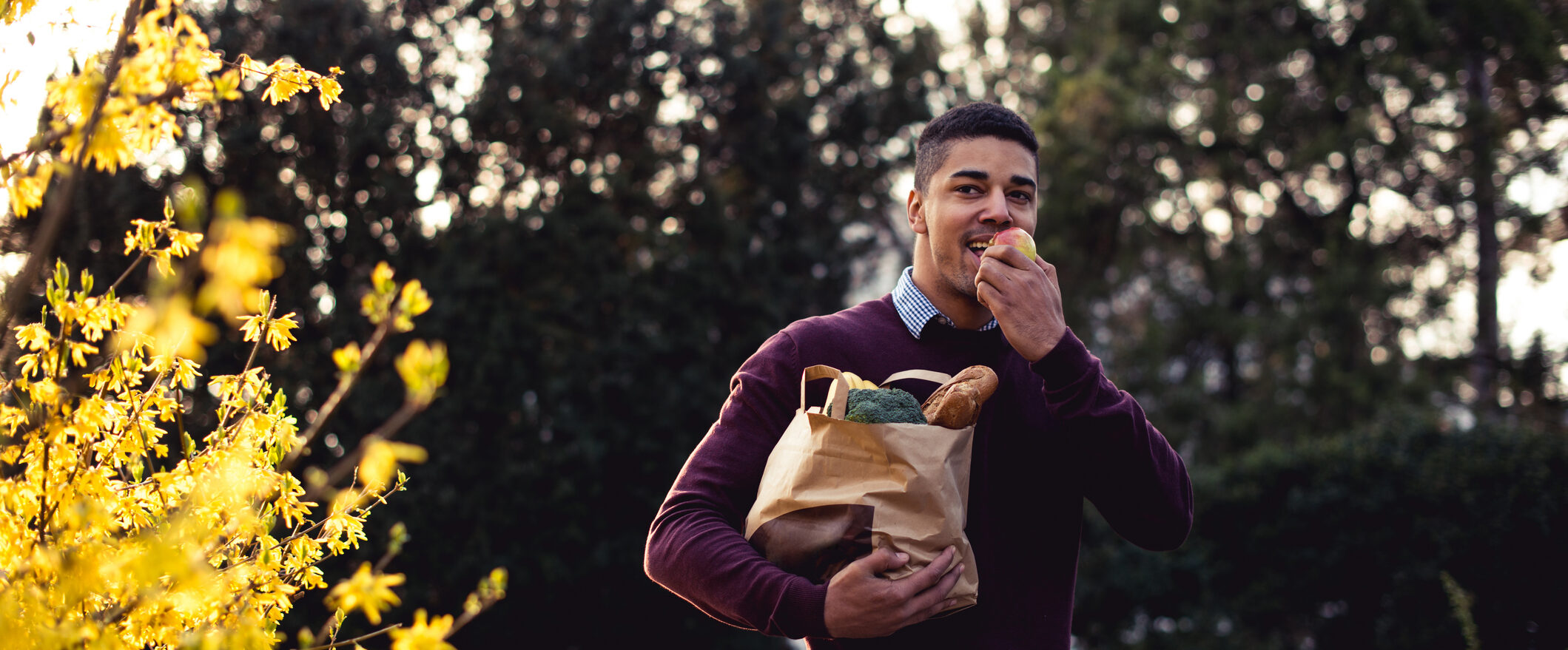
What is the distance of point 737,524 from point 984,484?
1.58 ft

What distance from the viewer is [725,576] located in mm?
1666

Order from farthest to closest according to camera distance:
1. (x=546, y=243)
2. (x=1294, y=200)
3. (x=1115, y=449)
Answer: (x=1294, y=200), (x=546, y=243), (x=1115, y=449)

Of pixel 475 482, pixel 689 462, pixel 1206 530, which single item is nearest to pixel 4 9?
pixel 689 462

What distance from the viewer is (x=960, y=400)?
1.66m

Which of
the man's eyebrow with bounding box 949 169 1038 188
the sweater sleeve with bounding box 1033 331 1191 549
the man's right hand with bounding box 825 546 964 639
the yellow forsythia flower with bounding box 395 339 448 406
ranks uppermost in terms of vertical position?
the man's eyebrow with bounding box 949 169 1038 188

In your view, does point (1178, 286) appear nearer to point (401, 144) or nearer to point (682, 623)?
point (682, 623)

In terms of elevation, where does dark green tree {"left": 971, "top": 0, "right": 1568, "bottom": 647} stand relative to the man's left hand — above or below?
above

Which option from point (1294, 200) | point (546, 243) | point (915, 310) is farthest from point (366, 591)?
point (1294, 200)

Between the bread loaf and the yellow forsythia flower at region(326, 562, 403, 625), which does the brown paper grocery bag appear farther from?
the yellow forsythia flower at region(326, 562, 403, 625)

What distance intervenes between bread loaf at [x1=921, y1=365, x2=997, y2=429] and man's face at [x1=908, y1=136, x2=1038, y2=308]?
1.41 ft

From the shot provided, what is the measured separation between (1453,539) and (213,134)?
8.72m

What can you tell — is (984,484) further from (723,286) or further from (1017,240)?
(723,286)

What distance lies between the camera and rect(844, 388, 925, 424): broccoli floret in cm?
162


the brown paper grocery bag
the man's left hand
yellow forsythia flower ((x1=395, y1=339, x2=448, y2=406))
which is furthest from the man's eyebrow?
yellow forsythia flower ((x1=395, y1=339, x2=448, y2=406))
